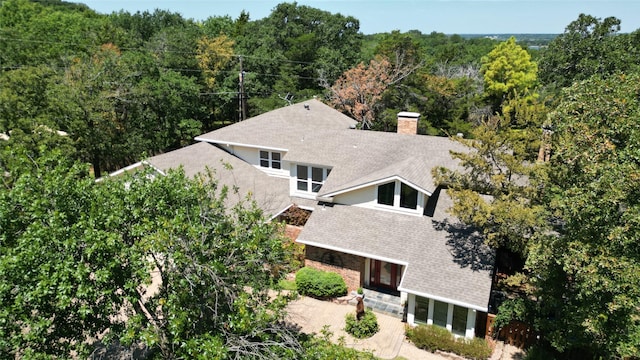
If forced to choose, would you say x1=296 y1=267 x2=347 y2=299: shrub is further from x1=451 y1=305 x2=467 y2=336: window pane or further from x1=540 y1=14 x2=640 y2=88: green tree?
x1=540 y1=14 x2=640 y2=88: green tree

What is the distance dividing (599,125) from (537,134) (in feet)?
12.7

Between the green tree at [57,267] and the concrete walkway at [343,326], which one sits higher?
the green tree at [57,267]

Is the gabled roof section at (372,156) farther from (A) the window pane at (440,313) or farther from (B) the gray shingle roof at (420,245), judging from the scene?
(A) the window pane at (440,313)

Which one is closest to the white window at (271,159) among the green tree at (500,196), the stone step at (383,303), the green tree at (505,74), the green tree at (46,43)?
the stone step at (383,303)

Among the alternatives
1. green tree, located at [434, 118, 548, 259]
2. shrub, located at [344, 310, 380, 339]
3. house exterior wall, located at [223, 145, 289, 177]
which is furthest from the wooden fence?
house exterior wall, located at [223, 145, 289, 177]

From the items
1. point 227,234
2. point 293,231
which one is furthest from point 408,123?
point 227,234

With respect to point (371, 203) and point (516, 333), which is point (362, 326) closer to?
point (516, 333)

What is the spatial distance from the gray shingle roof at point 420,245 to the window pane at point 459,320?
92 centimetres

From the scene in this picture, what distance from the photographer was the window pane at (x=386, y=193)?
20062mm

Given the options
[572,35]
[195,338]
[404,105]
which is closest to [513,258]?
[195,338]

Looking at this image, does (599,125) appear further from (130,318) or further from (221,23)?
(221,23)

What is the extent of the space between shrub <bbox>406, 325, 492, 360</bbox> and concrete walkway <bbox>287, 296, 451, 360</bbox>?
1.01 feet

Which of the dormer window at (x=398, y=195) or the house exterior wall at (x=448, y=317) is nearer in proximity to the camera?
the house exterior wall at (x=448, y=317)

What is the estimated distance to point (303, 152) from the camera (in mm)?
23750
